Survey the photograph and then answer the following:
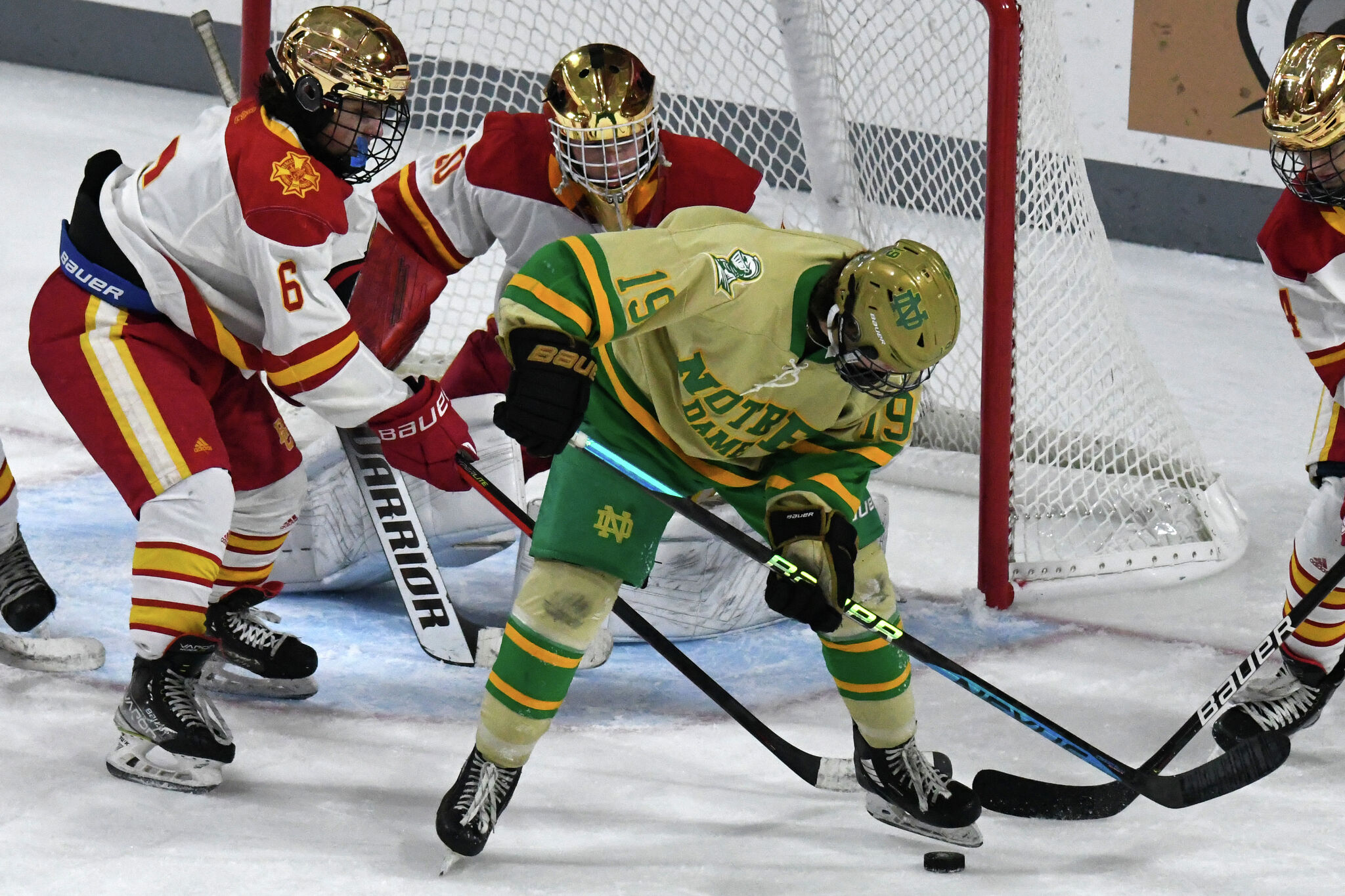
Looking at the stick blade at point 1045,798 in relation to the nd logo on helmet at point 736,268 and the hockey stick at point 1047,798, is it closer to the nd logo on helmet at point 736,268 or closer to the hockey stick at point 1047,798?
the hockey stick at point 1047,798

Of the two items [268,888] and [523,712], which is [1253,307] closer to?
[523,712]

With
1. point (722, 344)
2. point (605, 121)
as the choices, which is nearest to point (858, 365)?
point (722, 344)

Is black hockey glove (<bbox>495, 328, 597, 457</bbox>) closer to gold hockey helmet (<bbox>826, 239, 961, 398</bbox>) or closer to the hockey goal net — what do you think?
gold hockey helmet (<bbox>826, 239, 961, 398</bbox>)

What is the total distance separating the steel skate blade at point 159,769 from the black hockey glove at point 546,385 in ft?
2.59

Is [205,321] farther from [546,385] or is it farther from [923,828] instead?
[923,828]

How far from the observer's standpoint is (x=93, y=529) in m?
3.36

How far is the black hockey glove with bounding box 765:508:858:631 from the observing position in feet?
6.76

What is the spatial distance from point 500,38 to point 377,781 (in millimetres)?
2300

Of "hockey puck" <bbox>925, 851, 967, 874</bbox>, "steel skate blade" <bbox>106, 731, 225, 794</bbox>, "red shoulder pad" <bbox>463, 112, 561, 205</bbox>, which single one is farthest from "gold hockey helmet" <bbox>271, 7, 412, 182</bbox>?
"hockey puck" <bbox>925, 851, 967, 874</bbox>

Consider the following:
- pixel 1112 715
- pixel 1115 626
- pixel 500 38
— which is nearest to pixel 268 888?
pixel 1112 715

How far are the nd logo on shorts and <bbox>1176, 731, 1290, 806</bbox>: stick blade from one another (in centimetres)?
93

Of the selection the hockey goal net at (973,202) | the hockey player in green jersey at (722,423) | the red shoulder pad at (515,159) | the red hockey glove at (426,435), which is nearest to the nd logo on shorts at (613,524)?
the hockey player in green jersey at (722,423)

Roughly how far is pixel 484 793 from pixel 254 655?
708mm

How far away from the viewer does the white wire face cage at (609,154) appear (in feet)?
8.67
